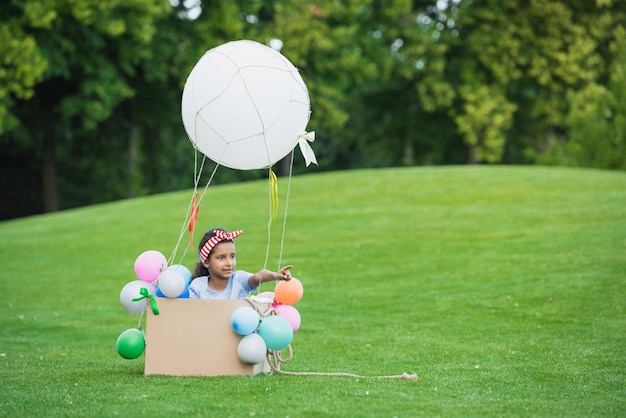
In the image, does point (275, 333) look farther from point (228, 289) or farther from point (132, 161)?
point (132, 161)

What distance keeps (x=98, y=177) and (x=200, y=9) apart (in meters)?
10.0

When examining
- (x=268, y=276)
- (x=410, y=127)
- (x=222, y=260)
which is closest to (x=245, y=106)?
(x=222, y=260)

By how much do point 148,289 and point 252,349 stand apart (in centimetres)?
124

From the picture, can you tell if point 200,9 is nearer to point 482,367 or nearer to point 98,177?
point 98,177

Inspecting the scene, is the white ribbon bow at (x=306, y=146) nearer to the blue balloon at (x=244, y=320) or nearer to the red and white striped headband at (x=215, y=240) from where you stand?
the red and white striped headband at (x=215, y=240)

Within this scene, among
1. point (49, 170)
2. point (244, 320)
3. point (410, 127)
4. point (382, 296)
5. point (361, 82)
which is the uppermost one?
point (244, 320)

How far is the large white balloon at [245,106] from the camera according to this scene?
786 cm

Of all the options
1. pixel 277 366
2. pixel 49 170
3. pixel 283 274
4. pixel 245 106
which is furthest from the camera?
pixel 49 170

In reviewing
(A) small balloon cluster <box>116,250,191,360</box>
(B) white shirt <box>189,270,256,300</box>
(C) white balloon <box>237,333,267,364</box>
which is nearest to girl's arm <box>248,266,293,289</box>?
(B) white shirt <box>189,270,256,300</box>

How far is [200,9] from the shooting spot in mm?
35156

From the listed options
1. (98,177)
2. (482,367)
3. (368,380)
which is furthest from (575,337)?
(98,177)

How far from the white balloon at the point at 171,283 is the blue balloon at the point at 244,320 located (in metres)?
0.54

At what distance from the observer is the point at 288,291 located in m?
7.87

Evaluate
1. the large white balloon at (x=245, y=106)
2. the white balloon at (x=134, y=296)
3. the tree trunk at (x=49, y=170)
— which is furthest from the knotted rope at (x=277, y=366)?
the tree trunk at (x=49, y=170)
